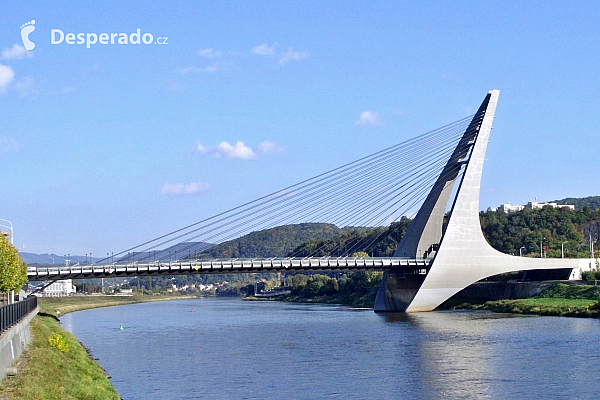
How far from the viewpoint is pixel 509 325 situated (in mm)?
41094

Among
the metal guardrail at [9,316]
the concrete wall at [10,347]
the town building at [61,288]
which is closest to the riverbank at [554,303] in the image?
the metal guardrail at [9,316]

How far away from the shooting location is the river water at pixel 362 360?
22.1m

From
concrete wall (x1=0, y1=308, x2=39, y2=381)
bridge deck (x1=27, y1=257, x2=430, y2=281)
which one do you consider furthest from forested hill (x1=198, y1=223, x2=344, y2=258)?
concrete wall (x1=0, y1=308, x2=39, y2=381)

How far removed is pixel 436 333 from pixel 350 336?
13.0ft

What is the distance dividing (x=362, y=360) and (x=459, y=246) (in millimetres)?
24560

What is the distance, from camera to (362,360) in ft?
92.9

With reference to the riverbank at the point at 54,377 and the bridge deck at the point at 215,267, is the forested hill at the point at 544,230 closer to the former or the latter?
the bridge deck at the point at 215,267

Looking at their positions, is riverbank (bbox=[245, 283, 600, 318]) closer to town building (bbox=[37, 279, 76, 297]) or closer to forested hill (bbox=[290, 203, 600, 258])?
forested hill (bbox=[290, 203, 600, 258])

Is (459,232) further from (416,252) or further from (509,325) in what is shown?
(509,325)

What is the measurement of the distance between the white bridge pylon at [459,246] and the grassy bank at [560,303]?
230 centimetres

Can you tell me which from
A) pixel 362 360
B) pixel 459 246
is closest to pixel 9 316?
pixel 362 360

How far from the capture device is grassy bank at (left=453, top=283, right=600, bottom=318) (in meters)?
45.9

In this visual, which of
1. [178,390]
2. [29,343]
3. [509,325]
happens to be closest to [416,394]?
[178,390]

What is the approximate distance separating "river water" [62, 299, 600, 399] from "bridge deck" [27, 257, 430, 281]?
3729mm
